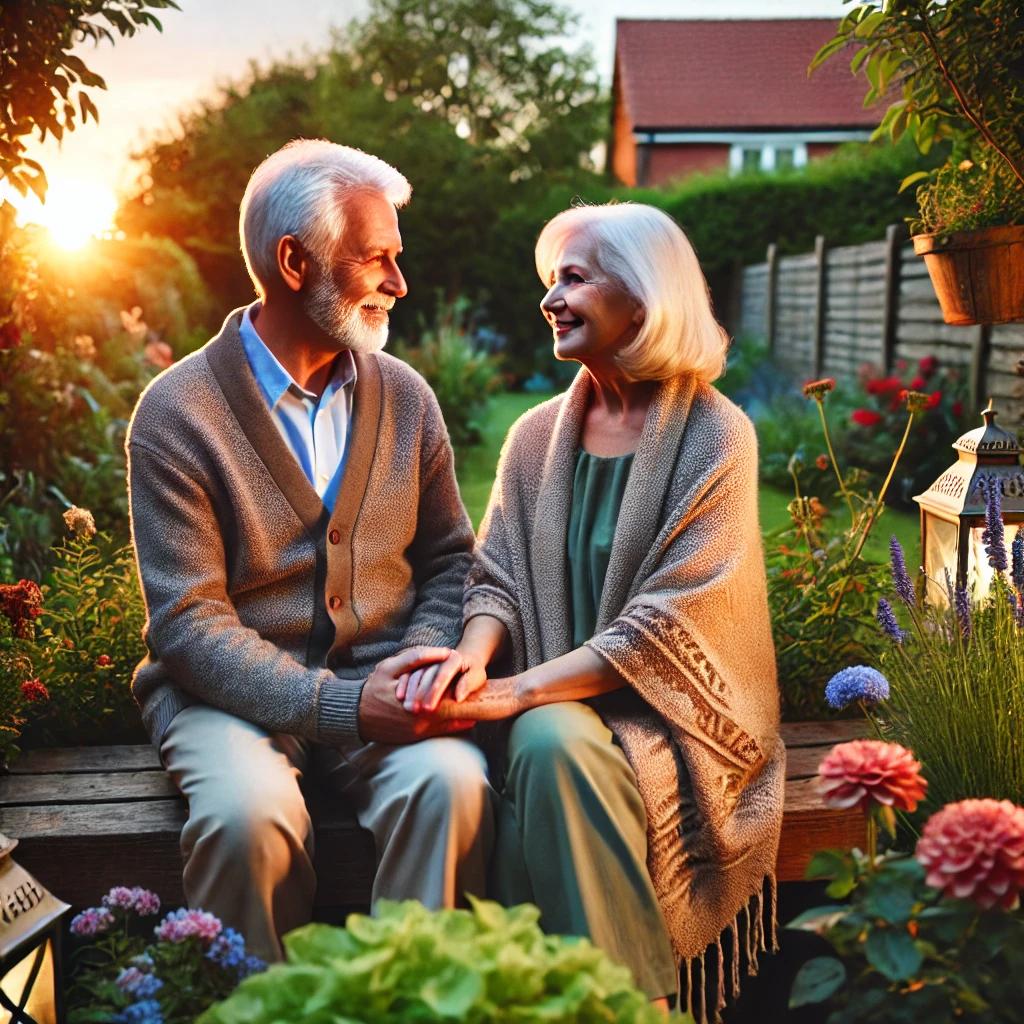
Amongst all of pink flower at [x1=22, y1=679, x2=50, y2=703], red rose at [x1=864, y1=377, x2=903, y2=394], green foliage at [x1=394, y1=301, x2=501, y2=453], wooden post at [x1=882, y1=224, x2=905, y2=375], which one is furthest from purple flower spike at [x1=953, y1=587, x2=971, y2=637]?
wooden post at [x1=882, y1=224, x2=905, y2=375]

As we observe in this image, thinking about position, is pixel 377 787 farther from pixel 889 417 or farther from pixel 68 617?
pixel 889 417

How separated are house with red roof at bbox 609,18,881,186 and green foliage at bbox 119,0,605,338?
2.62m

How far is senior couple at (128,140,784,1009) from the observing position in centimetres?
232

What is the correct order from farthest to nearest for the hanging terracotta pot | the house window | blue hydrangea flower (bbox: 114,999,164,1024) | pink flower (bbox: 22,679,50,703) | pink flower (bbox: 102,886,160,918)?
the house window → the hanging terracotta pot → pink flower (bbox: 22,679,50,703) → pink flower (bbox: 102,886,160,918) → blue hydrangea flower (bbox: 114,999,164,1024)

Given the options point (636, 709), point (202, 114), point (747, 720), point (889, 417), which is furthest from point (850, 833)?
point (202, 114)

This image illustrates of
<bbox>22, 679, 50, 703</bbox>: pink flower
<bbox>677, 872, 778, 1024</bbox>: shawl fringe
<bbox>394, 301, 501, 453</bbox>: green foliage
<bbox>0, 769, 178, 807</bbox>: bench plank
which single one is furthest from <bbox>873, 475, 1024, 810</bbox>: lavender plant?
<bbox>394, 301, 501, 453</bbox>: green foliage

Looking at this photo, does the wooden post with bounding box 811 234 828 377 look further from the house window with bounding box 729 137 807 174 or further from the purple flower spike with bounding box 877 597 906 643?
the purple flower spike with bounding box 877 597 906 643

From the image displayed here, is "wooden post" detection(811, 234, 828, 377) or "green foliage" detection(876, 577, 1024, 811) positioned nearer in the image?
"green foliage" detection(876, 577, 1024, 811)

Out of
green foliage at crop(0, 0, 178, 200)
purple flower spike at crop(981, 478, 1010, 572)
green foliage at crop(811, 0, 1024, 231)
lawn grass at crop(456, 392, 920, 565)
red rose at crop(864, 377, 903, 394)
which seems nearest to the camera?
purple flower spike at crop(981, 478, 1010, 572)

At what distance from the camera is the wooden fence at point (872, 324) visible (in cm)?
722

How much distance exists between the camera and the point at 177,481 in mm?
2611

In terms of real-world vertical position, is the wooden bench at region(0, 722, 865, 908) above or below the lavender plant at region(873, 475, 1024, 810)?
below

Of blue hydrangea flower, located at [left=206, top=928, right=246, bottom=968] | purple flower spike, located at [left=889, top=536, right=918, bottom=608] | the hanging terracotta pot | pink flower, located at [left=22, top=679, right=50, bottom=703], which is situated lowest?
blue hydrangea flower, located at [left=206, top=928, right=246, bottom=968]

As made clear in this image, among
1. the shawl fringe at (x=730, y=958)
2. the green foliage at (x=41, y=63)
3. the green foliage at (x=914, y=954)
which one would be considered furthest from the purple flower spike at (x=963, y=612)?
the green foliage at (x=41, y=63)
